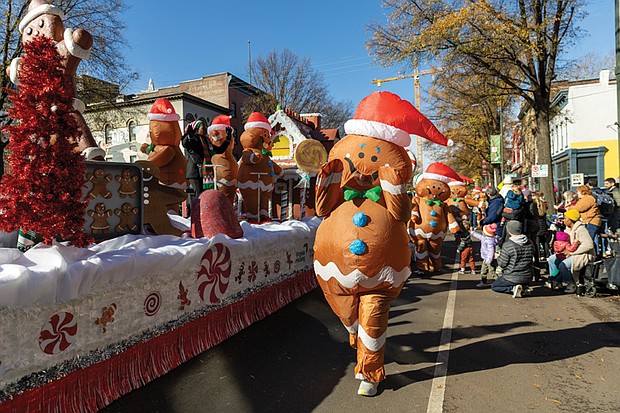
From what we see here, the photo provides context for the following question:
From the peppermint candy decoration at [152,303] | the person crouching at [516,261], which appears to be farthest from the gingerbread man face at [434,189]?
the peppermint candy decoration at [152,303]

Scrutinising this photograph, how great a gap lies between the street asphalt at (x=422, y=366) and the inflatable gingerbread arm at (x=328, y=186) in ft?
5.14

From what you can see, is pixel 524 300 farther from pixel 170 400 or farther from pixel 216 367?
pixel 170 400

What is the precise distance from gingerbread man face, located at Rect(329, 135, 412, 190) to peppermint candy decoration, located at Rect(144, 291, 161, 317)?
6.21 feet

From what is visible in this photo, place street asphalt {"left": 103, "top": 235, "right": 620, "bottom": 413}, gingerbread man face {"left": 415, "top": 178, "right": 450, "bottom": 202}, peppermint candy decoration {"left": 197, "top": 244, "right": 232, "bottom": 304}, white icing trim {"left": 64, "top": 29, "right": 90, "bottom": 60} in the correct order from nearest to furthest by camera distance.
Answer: street asphalt {"left": 103, "top": 235, "right": 620, "bottom": 413}
white icing trim {"left": 64, "top": 29, "right": 90, "bottom": 60}
peppermint candy decoration {"left": 197, "top": 244, "right": 232, "bottom": 304}
gingerbread man face {"left": 415, "top": 178, "right": 450, "bottom": 202}

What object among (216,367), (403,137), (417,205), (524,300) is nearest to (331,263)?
(403,137)

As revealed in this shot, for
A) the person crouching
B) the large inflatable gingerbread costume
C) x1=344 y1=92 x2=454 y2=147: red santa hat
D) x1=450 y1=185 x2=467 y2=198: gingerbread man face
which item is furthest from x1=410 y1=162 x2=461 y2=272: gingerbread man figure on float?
the large inflatable gingerbread costume

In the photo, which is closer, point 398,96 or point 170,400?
point 170,400

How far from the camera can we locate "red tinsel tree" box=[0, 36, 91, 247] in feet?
9.16

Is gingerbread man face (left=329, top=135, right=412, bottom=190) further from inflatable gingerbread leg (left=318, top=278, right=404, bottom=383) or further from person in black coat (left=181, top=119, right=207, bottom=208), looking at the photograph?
person in black coat (left=181, top=119, right=207, bottom=208)

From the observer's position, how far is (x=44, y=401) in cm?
255

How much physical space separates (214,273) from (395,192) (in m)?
2.03

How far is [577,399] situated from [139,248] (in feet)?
12.7

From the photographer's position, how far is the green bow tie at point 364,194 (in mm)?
3596

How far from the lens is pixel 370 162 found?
359cm
